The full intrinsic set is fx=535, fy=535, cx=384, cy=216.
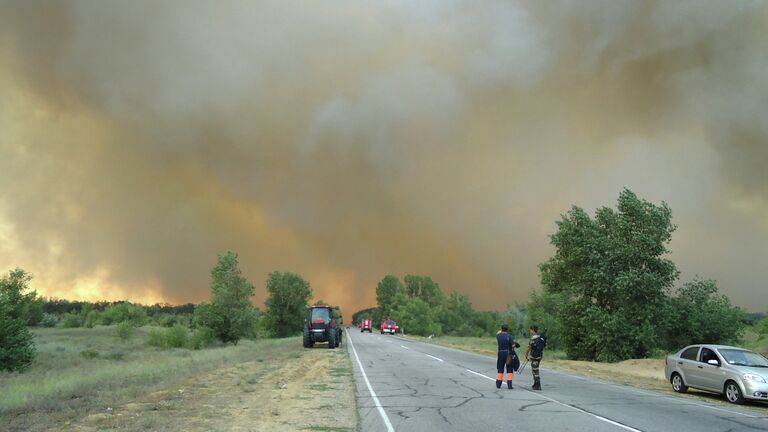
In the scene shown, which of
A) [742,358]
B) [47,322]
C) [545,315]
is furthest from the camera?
[47,322]

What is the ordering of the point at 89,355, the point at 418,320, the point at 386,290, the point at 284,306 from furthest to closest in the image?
the point at 386,290
the point at 418,320
the point at 284,306
the point at 89,355

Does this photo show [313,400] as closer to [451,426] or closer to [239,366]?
[451,426]

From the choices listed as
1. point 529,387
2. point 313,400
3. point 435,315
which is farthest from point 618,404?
point 435,315

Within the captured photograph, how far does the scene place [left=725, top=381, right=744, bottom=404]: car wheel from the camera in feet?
52.7

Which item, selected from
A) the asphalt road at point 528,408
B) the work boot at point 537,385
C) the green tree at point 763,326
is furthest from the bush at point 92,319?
the work boot at point 537,385

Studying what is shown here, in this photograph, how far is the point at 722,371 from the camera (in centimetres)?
1698

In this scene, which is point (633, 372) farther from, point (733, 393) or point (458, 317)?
point (458, 317)

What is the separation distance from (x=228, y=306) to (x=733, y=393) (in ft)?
190

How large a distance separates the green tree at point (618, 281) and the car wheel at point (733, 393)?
59.5 ft

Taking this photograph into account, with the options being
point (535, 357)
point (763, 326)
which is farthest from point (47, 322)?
point (763, 326)

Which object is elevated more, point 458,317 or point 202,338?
point 458,317

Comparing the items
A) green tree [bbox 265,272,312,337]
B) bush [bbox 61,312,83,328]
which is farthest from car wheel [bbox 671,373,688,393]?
bush [bbox 61,312,83,328]

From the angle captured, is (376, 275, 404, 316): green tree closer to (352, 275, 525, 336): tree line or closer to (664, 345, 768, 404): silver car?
(352, 275, 525, 336): tree line

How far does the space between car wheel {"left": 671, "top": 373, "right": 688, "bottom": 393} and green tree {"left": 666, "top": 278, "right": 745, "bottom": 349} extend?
17.2 metres
